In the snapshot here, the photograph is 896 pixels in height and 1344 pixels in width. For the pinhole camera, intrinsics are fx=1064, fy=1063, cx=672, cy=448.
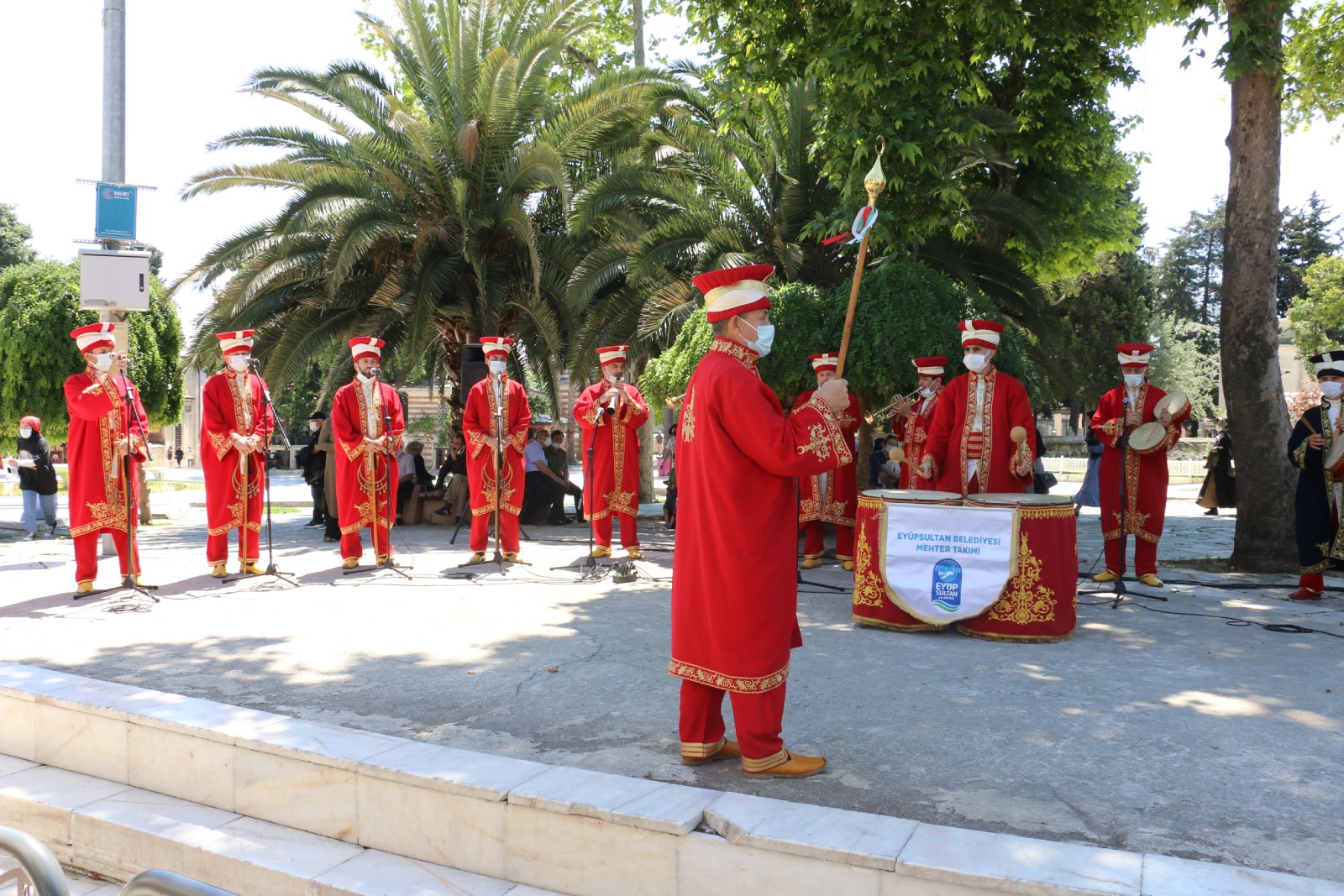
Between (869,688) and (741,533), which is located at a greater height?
(741,533)

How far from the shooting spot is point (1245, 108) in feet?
34.5

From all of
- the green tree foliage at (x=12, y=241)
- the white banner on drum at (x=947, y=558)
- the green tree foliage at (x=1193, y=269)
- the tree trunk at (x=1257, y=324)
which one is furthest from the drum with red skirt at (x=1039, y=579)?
the green tree foliage at (x=1193, y=269)

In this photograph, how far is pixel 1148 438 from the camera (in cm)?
906

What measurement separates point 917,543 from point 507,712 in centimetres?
328

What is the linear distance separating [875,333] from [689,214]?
410 cm

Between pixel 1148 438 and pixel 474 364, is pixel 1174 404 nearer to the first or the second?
pixel 1148 438

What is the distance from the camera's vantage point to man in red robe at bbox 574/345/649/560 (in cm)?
1166

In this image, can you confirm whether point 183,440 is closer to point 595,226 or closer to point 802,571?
point 595,226

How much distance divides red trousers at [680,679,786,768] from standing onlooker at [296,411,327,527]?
999 centimetres

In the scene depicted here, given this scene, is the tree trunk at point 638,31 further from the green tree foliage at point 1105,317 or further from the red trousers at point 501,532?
the green tree foliage at point 1105,317

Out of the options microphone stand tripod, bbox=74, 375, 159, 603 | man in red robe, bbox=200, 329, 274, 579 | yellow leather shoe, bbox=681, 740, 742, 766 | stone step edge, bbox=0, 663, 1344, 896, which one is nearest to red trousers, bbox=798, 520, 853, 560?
man in red robe, bbox=200, 329, 274, 579

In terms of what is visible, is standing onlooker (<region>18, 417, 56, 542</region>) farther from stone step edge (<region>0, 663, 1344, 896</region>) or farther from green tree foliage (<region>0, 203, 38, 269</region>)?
green tree foliage (<region>0, 203, 38, 269</region>)

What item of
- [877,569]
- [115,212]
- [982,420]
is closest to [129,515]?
[115,212]

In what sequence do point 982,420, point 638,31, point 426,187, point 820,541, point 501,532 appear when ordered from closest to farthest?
point 982,420, point 501,532, point 820,541, point 426,187, point 638,31
